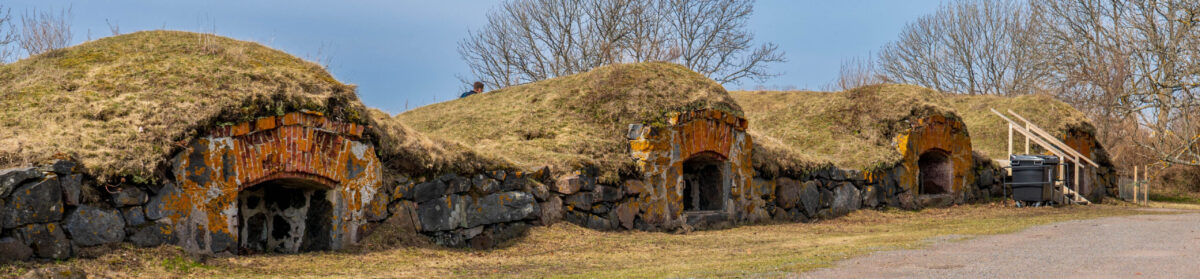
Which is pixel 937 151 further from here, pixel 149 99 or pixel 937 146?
pixel 149 99

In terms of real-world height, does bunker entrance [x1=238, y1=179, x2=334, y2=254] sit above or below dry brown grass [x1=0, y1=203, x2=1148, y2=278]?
above

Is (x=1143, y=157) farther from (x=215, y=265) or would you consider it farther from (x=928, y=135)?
(x=215, y=265)

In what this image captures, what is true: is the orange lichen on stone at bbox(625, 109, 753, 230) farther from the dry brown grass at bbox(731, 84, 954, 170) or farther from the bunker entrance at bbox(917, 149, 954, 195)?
the bunker entrance at bbox(917, 149, 954, 195)

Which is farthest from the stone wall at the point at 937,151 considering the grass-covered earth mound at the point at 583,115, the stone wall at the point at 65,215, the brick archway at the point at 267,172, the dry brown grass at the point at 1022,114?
the stone wall at the point at 65,215

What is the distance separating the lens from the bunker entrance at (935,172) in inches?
636

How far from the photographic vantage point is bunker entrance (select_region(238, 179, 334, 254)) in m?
7.57

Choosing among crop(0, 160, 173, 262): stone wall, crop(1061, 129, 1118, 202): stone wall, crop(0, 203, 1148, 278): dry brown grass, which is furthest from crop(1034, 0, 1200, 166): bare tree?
crop(0, 160, 173, 262): stone wall

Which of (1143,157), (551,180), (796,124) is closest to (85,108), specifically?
(551,180)

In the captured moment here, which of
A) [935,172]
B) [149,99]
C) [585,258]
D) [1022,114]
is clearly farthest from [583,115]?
[1022,114]

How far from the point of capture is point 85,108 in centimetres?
707

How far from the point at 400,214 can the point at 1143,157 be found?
23315mm

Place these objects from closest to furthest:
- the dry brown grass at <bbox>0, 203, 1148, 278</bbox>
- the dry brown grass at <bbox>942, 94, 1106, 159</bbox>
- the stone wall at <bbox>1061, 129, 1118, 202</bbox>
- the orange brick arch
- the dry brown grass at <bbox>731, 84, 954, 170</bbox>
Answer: the dry brown grass at <bbox>0, 203, 1148, 278</bbox>, the orange brick arch, the dry brown grass at <bbox>731, 84, 954, 170</bbox>, the stone wall at <bbox>1061, 129, 1118, 202</bbox>, the dry brown grass at <bbox>942, 94, 1106, 159</bbox>

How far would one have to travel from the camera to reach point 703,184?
12.2 metres

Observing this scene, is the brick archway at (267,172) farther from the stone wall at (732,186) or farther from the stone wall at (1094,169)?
the stone wall at (1094,169)
